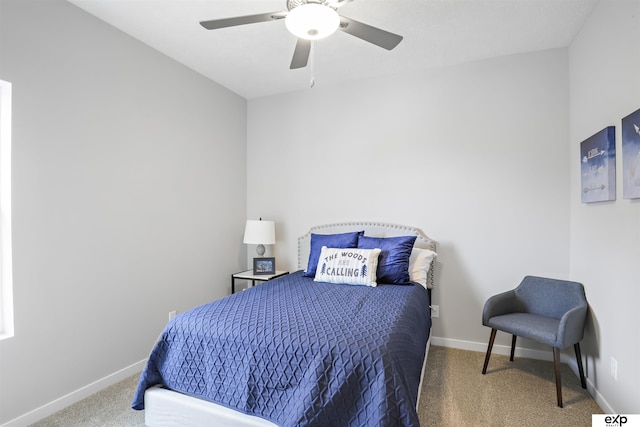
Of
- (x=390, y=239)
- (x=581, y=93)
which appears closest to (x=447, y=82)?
(x=581, y=93)

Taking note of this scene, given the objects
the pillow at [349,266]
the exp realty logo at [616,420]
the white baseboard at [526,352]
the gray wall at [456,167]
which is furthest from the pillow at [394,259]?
the exp realty logo at [616,420]

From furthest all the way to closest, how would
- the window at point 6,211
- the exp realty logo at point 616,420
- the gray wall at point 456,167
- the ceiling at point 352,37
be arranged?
the gray wall at point 456,167, the ceiling at point 352,37, the window at point 6,211, the exp realty logo at point 616,420

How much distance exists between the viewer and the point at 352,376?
1.43 m

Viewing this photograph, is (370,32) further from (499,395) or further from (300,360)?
(499,395)

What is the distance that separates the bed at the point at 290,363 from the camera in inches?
55.7

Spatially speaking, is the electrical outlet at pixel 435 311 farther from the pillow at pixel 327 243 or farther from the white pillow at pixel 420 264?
the pillow at pixel 327 243

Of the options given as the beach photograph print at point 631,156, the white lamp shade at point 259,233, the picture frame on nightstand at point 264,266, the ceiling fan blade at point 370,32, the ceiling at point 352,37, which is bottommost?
the picture frame on nightstand at point 264,266

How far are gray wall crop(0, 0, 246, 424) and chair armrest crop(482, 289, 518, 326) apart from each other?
265 cm

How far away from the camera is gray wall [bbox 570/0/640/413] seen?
5.86ft

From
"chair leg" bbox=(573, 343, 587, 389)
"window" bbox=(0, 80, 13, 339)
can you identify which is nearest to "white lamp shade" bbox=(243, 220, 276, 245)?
"window" bbox=(0, 80, 13, 339)

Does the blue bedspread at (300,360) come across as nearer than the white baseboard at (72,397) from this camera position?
Yes

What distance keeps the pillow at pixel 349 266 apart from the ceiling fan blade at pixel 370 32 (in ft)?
5.26

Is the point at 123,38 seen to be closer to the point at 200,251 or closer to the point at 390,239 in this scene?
the point at 200,251

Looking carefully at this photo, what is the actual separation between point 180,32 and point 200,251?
1.98 m
